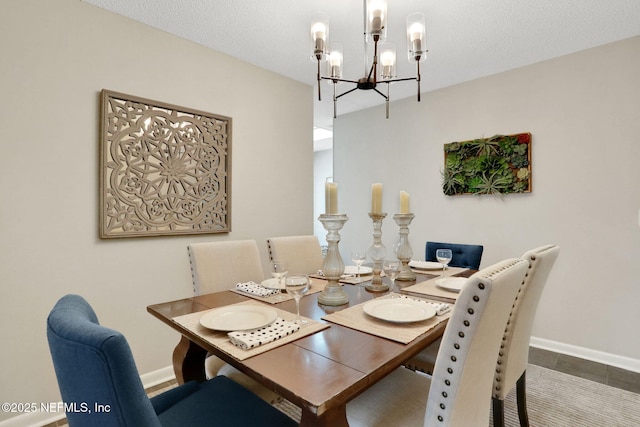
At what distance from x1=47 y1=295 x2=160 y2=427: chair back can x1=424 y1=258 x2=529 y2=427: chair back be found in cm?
68

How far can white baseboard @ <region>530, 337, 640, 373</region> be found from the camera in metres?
2.33

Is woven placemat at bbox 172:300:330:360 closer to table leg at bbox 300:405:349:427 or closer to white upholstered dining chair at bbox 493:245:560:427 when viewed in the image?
table leg at bbox 300:405:349:427

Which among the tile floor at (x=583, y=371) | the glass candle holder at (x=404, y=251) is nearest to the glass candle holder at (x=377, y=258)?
the glass candle holder at (x=404, y=251)

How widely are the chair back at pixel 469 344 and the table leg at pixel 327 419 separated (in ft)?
0.80

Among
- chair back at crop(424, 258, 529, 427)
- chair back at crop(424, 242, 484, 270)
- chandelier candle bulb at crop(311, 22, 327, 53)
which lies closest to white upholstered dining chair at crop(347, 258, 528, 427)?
chair back at crop(424, 258, 529, 427)

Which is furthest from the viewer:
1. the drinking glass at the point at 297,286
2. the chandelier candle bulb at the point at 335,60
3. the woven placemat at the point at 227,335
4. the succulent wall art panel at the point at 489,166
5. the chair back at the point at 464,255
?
the succulent wall art panel at the point at 489,166

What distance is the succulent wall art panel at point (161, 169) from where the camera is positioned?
2.02 metres

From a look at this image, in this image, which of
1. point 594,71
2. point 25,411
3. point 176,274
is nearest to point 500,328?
point 176,274

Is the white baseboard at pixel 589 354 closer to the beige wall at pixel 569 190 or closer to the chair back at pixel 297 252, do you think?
the beige wall at pixel 569 190

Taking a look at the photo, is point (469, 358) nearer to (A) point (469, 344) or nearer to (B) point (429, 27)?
(A) point (469, 344)

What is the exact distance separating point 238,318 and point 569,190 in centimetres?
272

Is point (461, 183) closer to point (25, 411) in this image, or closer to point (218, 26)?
point (218, 26)

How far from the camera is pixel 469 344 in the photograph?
804mm

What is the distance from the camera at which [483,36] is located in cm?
233
